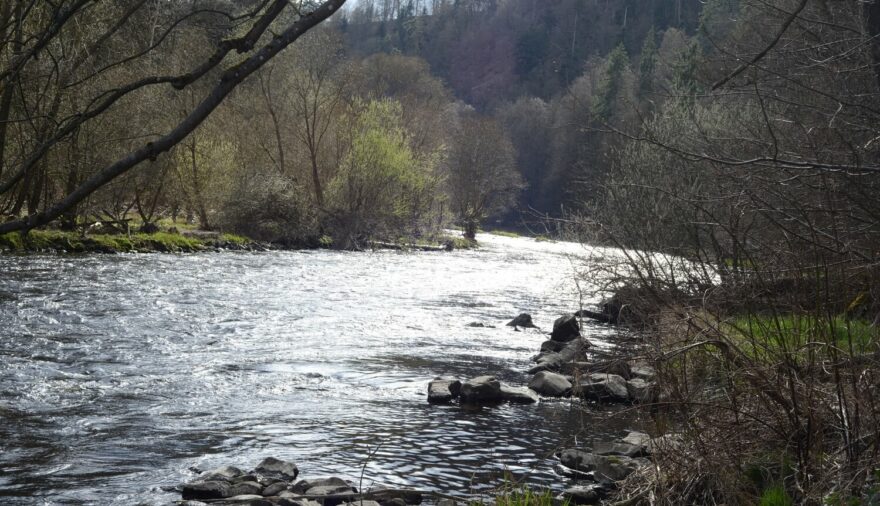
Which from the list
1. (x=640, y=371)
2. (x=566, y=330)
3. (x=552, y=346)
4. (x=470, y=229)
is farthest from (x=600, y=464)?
(x=470, y=229)

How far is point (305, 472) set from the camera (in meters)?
9.47

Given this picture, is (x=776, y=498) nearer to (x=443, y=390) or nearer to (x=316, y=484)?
(x=316, y=484)

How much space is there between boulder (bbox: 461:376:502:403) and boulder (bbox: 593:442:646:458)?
3241mm

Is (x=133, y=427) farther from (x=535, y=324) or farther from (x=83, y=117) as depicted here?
(x=535, y=324)

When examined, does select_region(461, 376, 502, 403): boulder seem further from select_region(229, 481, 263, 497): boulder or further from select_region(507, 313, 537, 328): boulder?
select_region(507, 313, 537, 328): boulder

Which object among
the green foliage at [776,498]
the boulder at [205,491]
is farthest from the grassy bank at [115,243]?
the green foliage at [776,498]

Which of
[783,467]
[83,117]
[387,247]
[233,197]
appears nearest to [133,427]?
[783,467]

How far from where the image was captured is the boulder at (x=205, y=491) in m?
8.50

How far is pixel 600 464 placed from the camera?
31.0 ft

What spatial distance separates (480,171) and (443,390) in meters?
62.3

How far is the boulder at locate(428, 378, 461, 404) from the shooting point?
13.3 meters

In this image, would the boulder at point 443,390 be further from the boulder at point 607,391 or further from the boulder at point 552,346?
the boulder at point 552,346

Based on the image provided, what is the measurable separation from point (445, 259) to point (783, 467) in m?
36.9

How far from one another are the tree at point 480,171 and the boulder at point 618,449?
58.6 meters
